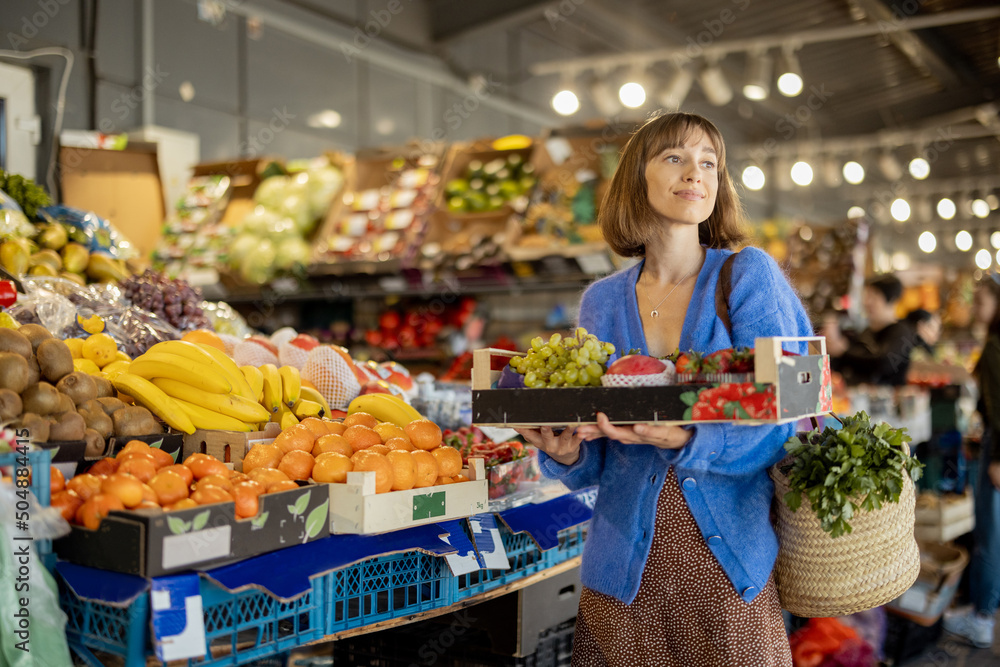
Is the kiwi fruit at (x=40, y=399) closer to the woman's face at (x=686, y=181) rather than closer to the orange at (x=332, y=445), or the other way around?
the orange at (x=332, y=445)

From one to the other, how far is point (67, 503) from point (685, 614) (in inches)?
45.9

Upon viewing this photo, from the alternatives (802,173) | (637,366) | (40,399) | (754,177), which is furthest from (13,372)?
(802,173)

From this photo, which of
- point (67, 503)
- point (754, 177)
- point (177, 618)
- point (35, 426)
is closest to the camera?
point (177, 618)

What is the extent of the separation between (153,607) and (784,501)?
118cm

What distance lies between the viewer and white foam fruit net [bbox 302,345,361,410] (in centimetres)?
246

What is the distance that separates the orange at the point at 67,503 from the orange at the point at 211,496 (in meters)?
0.20

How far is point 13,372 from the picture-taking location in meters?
1.61

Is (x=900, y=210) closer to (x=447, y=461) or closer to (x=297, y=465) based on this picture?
(x=447, y=461)

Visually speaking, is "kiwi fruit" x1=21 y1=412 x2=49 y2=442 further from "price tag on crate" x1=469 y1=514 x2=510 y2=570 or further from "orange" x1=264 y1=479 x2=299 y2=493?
"price tag on crate" x1=469 y1=514 x2=510 y2=570

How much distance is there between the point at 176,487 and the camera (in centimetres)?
152

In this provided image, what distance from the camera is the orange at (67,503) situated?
146cm

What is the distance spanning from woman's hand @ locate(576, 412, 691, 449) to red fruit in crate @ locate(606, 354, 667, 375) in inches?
3.6

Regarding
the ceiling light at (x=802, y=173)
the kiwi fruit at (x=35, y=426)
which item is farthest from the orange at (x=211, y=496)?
the ceiling light at (x=802, y=173)

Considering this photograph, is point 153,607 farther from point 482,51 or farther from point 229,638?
point 482,51
